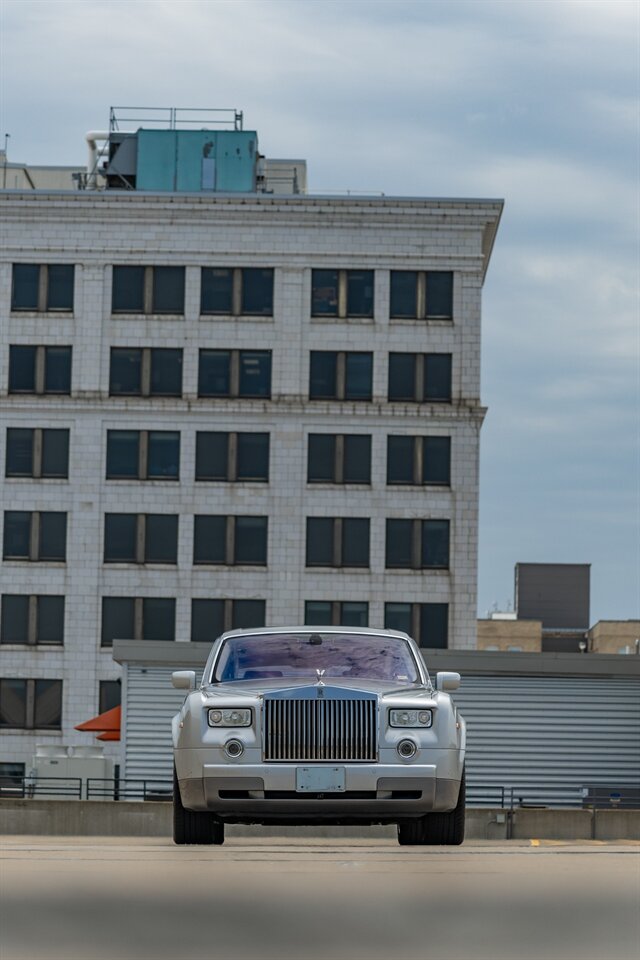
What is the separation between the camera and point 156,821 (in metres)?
58.8

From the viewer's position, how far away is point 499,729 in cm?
6116

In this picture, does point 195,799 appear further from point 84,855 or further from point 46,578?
point 46,578

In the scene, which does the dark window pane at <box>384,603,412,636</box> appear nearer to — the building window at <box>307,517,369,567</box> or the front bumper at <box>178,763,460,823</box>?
the building window at <box>307,517,369,567</box>

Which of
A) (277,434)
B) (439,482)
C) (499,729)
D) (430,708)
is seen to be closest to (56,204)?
(277,434)

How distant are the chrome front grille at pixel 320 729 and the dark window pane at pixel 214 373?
91.9 meters

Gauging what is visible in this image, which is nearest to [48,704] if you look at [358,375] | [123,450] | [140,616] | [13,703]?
[13,703]

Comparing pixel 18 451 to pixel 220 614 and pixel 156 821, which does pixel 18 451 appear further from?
pixel 156 821

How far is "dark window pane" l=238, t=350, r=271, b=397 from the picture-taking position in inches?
3957

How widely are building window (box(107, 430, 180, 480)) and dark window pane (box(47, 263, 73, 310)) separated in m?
8.58

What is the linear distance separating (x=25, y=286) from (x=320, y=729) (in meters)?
95.4

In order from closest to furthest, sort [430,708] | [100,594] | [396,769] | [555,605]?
[396,769] → [430,708] → [100,594] → [555,605]

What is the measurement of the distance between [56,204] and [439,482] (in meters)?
29.1

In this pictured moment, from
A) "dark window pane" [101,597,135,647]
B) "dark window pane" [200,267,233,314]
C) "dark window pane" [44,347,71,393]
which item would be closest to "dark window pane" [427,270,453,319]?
"dark window pane" [200,267,233,314]

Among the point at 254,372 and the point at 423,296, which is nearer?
the point at 423,296
